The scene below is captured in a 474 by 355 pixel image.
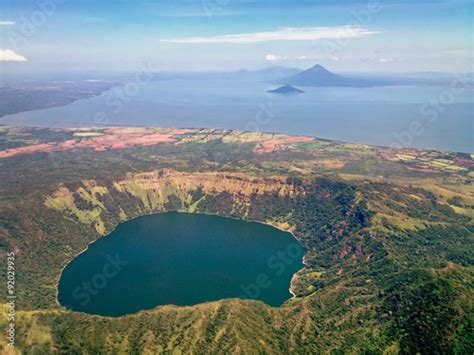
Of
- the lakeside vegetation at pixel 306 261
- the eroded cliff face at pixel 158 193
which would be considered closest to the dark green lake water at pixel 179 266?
the lakeside vegetation at pixel 306 261

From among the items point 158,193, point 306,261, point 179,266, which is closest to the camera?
point 179,266

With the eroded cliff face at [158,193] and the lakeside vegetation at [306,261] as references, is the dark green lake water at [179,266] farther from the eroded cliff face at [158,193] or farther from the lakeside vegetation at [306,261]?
the eroded cliff face at [158,193]

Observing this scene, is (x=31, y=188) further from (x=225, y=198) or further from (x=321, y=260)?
(x=321, y=260)

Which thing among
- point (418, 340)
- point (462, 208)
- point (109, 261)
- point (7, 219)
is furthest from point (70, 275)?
point (462, 208)

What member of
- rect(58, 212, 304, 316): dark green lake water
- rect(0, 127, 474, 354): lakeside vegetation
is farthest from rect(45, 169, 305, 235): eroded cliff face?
rect(58, 212, 304, 316): dark green lake water

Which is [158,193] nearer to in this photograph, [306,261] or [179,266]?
[179,266]

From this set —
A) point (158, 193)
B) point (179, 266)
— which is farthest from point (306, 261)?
point (158, 193)
